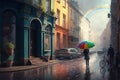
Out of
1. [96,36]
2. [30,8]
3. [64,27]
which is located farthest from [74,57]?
[96,36]

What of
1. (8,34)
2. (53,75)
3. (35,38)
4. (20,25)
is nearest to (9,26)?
(8,34)

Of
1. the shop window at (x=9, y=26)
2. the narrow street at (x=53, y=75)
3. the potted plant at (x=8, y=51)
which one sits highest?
the shop window at (x=9, y=26)

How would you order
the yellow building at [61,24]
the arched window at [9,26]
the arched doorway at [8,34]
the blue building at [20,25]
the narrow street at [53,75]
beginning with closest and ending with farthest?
1. the narrow street at [53,75]
2. the arched doorway at [8,34]
3. the blue building at [20,25]
4. the arched window at [9,26]
5. the yellow building at [61,24]

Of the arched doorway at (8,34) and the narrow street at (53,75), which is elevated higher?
the arched doorway at (8,34)

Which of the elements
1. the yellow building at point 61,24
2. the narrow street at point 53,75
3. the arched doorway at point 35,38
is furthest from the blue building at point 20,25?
the yellow building at point 61,24

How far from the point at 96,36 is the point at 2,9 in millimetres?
124349

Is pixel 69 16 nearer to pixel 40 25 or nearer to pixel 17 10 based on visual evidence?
pixel 40 25

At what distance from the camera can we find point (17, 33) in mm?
26750

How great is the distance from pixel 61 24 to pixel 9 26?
68.9 ft

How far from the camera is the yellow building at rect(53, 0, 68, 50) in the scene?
4234cm

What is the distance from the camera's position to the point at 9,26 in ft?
84.0

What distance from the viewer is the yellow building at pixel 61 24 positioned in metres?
42.3

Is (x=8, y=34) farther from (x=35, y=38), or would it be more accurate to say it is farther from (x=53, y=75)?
(x=53, y=75)

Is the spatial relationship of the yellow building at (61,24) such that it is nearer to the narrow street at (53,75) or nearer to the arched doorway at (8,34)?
the arched doorway at (8,34)
